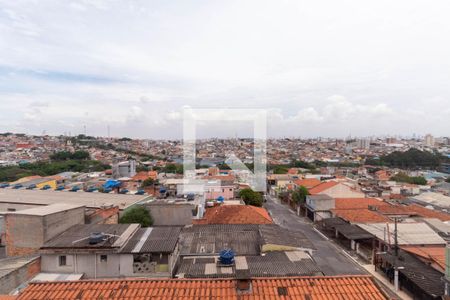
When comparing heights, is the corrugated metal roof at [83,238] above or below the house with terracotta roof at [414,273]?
above

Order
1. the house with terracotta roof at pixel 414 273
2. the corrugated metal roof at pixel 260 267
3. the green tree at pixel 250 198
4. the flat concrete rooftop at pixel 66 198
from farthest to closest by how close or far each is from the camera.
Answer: the green tree at pixel 250 198
the flat concrete rooftop at pixel 66 198
the house with terracotta roof at pixel 414 273
the corrugated metal roof at pixel 260 267

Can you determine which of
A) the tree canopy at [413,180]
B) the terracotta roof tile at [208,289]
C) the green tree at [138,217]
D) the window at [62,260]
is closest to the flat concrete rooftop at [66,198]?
the green tree at [138,217]

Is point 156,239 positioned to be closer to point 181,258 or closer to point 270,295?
point 181,258

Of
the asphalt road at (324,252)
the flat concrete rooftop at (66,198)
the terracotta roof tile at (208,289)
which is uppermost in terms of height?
the terracotta roof tile at (208,289)

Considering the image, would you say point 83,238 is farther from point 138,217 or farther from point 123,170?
point 123,170

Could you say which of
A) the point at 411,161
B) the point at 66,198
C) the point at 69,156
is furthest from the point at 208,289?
the point at 411,161

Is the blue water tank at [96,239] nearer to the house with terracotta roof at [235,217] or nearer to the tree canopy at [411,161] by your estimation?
the house with terracotta roof at [235,217]
